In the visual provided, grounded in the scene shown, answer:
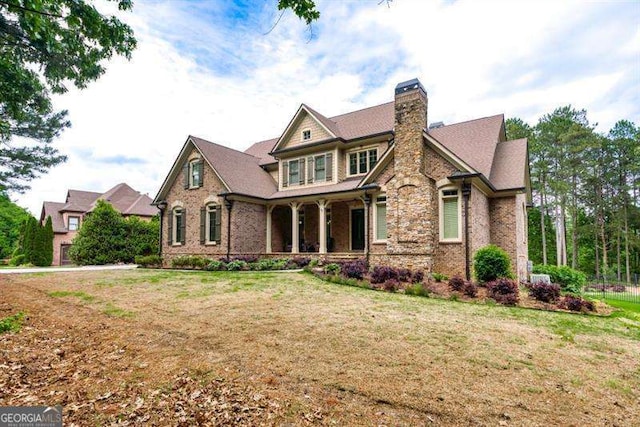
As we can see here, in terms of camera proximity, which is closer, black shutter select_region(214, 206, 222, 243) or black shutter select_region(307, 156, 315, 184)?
black shutter select_region(214, 206, 222, 243)

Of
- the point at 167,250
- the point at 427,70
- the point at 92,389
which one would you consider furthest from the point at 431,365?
the point at 167,250

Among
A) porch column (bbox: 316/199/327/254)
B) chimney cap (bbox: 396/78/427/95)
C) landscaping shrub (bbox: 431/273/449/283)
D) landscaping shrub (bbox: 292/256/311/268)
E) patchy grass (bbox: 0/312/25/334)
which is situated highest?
chimney cap (bbox: 396/78/427/95)

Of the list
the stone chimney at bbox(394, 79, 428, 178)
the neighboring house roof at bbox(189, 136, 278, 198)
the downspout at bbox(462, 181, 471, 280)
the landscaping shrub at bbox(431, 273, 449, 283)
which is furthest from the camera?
the neighboring house roof at bbox(189, 136, 278, 198)

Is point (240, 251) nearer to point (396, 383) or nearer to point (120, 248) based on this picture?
point (120, 248)

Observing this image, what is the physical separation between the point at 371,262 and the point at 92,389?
11.1m

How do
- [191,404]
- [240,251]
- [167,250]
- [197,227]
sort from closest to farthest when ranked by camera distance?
1. [191,404]
2. [240,251]
3. [197,227]
4. [167,250]

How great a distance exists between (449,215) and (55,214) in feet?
124

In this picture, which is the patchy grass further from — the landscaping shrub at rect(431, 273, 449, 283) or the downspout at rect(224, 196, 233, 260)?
the landscaping shrub at rect(431, 273, 449, 283)

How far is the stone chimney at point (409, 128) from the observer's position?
13.4 meters

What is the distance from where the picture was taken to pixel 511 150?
53.6 ft

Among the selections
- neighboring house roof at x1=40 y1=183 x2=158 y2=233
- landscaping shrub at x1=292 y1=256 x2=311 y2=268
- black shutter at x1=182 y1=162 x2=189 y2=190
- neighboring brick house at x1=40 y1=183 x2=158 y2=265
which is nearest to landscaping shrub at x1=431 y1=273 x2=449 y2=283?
landscaping shrub at x1=292 y1=256 x2=311 y2=268

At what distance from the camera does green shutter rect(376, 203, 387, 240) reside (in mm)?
14484

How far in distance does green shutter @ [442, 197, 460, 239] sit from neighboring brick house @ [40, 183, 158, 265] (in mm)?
27811

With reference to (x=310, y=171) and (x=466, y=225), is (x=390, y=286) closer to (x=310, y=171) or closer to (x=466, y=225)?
(x=466, y=225)
